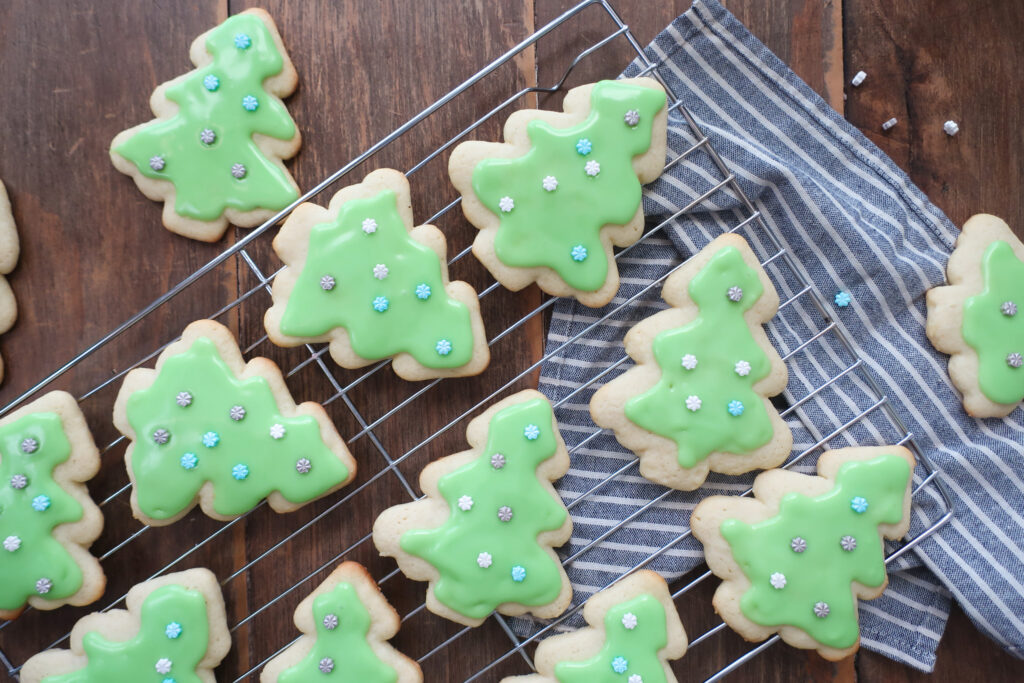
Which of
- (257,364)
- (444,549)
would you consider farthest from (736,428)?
(257,364)

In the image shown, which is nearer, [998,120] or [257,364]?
[257,364]

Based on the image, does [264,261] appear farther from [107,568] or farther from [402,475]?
[107,568]

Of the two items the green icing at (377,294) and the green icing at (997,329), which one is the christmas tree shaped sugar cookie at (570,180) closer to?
the green icing at (377,294)

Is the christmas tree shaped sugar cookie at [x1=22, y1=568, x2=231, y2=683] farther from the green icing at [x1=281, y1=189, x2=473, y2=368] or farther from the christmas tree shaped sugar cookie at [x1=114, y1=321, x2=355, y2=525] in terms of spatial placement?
the green icing at [x1=281, y1=189, x2=473, y2=368]

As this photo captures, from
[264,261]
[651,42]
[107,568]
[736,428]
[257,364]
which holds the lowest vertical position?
[107,568]

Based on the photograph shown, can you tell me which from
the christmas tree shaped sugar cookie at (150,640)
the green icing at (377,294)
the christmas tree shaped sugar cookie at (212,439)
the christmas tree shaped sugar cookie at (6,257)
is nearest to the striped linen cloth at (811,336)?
the green icing at (377,294)

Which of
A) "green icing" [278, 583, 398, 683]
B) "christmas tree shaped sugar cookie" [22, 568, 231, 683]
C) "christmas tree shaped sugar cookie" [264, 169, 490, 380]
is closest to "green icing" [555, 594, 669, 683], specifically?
"green icing" [278, 583, 398, 683]
